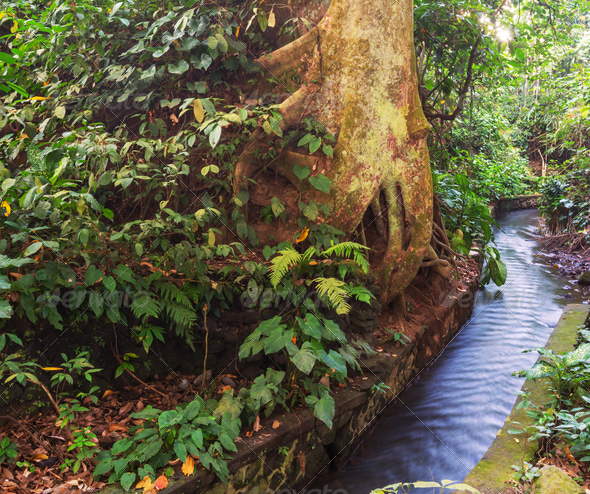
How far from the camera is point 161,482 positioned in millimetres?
2088

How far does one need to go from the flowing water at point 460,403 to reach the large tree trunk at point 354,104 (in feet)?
6.27

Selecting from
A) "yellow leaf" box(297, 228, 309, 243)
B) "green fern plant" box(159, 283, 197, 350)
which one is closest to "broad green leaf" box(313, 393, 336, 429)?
"green fern plant" box(159, 283, 197, 350)

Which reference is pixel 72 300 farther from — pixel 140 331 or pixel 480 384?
pixel 480 384

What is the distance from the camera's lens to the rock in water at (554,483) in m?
1.91

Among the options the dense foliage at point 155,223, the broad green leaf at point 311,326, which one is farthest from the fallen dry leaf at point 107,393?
the broad green leaf at point 311,326

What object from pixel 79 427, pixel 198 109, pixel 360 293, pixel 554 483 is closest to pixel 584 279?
pixel 360 293

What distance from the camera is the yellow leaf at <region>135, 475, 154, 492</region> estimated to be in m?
2.05

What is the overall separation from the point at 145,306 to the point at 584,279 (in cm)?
773

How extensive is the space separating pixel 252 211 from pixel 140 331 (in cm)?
170

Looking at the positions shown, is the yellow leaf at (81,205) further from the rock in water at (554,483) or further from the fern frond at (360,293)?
the rock in water at (554,483)

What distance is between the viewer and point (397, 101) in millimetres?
4098

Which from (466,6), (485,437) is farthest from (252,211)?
(466,6)

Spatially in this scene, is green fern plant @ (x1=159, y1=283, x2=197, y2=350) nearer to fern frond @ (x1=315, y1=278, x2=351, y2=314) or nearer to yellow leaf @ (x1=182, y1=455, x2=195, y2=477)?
yellow leaf @ (x1=182, y1=455, x2=195, y2=477)

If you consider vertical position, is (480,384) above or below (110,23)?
below
